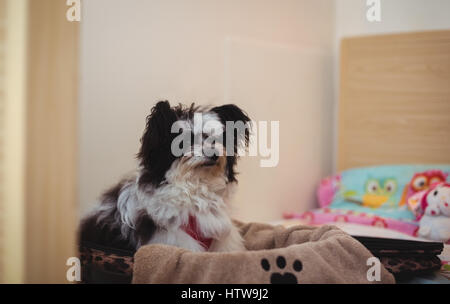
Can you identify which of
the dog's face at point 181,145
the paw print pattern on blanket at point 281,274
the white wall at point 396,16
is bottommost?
the paw print pattern on blanket at point 281,274

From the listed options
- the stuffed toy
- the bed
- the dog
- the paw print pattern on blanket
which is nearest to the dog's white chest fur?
the dog

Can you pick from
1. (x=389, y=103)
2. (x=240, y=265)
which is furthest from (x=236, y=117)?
(x=389, y=103)

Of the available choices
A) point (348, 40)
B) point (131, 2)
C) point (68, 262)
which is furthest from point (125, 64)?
point (348, 40)

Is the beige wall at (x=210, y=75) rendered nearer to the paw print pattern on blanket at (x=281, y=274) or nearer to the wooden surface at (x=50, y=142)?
the wooden surface at (x=50, y=142)

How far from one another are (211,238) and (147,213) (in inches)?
11.3

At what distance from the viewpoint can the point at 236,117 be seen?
77.2 inches

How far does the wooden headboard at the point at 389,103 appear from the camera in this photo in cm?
286

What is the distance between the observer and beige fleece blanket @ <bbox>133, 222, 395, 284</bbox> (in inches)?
57.4

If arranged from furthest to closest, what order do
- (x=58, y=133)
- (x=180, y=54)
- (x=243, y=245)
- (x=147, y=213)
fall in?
(x=180, y=54) < (x=243, y=245) < (x=147, y=213) < (x=58, y=133)

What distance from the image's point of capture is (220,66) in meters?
2.58

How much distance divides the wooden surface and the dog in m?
0.50

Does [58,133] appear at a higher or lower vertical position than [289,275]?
higher

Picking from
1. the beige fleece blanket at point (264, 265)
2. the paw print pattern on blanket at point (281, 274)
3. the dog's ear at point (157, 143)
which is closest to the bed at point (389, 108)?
the beige fleece blanket at point (264, 265)

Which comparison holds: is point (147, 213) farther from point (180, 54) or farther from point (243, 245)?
point (180, 54)
